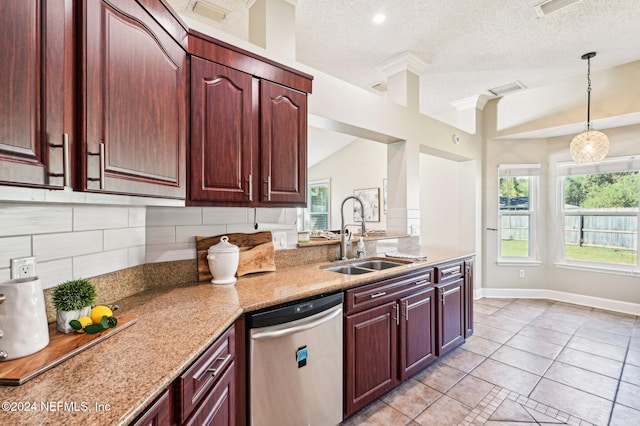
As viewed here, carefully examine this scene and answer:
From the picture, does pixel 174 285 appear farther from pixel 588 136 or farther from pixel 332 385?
pixel 588 136

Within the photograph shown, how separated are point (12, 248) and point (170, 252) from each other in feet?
2.57

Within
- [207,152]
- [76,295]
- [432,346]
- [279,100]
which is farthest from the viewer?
[432,346]

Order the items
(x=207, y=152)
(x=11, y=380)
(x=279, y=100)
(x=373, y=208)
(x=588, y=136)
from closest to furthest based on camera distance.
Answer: (x=11, y=380) → (x=207, y=152) → (x=279, y=100) → (x=588, y=136) → (x=373, y=208)

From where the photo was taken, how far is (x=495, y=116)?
4684mm

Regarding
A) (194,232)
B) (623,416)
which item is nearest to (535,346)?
(623,416)

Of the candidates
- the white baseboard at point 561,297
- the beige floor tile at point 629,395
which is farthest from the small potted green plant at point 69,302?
the white baseboard at point 561,297

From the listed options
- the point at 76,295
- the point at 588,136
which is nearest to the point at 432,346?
the point at 76,295

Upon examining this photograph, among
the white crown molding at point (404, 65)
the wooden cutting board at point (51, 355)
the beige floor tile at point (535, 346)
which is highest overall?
the white crown molding at point (404, 65)

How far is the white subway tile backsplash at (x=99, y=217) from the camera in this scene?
1.31 m

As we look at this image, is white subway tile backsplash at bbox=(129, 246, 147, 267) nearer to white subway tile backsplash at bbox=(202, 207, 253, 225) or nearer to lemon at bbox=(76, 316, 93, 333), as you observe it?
white subway tile backsplash at bbox=(202, 207, 253, 225)

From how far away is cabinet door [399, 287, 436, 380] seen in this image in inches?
87.4

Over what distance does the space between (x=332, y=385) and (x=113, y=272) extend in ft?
4.34

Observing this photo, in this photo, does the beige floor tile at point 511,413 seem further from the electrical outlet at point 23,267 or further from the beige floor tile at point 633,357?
the electrical outlet at point 23,267

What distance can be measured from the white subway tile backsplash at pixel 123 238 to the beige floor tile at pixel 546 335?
378 cm
